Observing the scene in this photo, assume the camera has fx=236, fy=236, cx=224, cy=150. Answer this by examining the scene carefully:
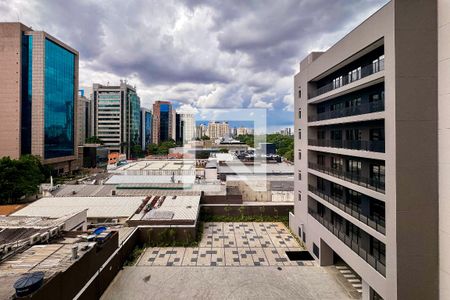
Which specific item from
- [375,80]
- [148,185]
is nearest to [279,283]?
[375,80]

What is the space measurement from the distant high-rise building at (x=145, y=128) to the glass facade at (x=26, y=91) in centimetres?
4838

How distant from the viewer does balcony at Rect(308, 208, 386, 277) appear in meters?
8.83

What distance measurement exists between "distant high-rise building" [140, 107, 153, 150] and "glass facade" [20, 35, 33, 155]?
48377mm

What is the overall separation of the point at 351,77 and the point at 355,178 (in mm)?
4698

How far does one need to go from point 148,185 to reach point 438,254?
73.0ft

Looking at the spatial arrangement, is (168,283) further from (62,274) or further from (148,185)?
(148,185)

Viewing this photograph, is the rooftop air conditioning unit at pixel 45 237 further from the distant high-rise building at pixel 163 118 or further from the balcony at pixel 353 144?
the distant high-rise building at pixel 163 118

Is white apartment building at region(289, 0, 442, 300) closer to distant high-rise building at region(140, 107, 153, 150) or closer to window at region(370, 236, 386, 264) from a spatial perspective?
window at region(370, 236, 386, 264)

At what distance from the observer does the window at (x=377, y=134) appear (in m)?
9.66

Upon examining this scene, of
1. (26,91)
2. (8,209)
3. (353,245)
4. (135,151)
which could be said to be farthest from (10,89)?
(353,245)

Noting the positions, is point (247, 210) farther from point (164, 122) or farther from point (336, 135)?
point (164, 122)

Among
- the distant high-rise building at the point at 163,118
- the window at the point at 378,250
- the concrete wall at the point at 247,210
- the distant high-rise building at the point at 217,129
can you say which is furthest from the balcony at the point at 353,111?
the distant high-rise building at the point at 217,129

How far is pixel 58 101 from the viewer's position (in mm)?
39719

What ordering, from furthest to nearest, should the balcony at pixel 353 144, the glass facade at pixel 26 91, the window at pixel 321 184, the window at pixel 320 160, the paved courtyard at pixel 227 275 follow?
the glass facade at pixel 26 91
the window at pixel 320 160
the window at pixel 321 184
the paved courtyard at pixel 227 275
the balcony at pixel 353 144
